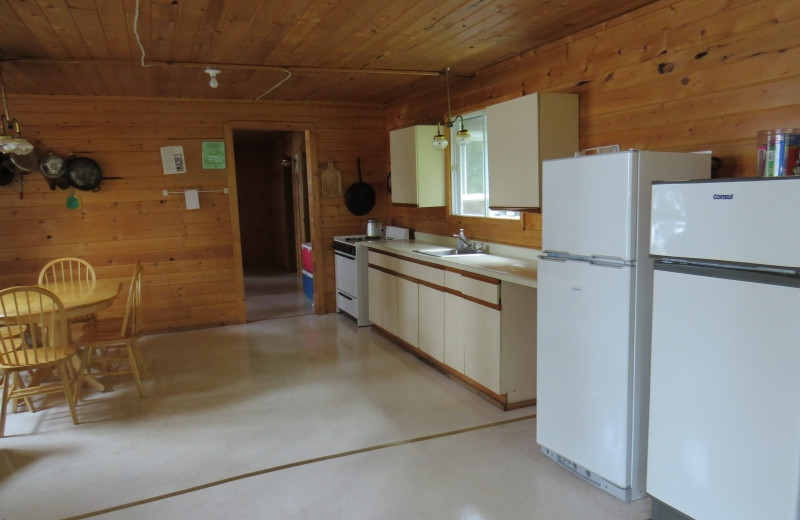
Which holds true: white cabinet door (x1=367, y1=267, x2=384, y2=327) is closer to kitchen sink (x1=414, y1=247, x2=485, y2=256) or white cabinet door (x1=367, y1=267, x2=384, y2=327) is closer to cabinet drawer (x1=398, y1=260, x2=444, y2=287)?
cabinet drawer (x1=398, y1=260, x2=444, y2=287)

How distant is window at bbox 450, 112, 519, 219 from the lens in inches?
172

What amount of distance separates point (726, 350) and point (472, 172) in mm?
2942

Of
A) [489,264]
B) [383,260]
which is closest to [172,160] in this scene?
[383,260]

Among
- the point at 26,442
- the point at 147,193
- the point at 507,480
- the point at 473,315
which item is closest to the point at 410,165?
the point at 473,315

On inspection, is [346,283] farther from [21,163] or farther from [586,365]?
[586,365]

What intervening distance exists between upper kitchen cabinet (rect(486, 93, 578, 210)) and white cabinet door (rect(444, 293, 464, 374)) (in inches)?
29.6

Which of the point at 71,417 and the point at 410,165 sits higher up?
the point at 410,165

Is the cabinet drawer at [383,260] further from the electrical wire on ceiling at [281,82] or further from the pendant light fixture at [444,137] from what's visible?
the electrical wire on ceiling at [281,82]

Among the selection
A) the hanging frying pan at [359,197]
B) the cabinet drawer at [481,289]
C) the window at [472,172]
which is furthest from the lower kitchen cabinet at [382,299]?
the cabinet drawer at [481,289]

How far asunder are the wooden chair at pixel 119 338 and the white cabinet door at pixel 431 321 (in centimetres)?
208

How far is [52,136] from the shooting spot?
4.91 metres

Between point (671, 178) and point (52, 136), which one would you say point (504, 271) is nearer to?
point (671, 178)

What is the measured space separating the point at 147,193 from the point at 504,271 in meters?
3.76

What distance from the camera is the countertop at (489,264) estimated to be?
10.2 ft
